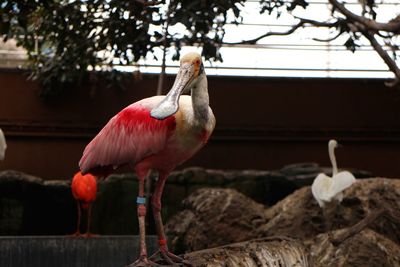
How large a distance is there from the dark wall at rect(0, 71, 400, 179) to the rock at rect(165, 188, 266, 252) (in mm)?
3969

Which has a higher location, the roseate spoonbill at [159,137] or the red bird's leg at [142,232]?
the roseate spoonbill at [159,137]

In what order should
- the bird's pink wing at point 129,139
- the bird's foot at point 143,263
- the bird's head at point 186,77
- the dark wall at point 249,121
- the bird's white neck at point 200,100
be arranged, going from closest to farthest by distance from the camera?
the bird's head at point 186,77, the bird's foot at point 143,263, the bird's white neck at point 200,100, the bird's pink wing at point 129,139, the dark wall at point 249,121

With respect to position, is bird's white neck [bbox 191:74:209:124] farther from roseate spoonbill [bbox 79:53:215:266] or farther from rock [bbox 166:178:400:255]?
rock [bbox 166:178:400:255]

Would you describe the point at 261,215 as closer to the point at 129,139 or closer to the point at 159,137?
the point at 129,139

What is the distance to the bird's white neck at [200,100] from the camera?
5.22 m

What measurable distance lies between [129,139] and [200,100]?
586 millimetres

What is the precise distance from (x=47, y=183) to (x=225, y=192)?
130 inches

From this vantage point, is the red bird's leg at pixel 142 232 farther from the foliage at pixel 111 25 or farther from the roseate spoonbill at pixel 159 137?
the foliage at pixel 111 25

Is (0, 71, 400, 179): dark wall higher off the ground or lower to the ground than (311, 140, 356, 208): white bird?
higher

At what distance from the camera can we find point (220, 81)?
15.3m

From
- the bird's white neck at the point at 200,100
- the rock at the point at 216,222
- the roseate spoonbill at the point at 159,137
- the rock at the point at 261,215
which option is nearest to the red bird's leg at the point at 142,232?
the roseate spoonbill at the point at 159,137

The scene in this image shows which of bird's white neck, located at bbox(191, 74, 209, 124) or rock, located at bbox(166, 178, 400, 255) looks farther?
rock, located at bbox(166, 178, 400, 255)

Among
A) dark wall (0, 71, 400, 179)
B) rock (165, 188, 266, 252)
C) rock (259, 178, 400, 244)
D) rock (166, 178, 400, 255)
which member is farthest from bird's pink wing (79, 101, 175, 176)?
dark wall (0, 71, 400, 179)

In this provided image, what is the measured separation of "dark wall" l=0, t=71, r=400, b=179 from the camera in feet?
47.9
